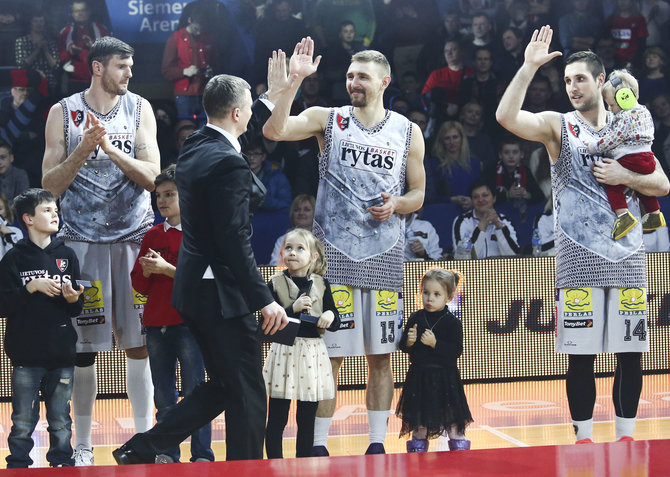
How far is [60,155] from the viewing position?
14.2 feet

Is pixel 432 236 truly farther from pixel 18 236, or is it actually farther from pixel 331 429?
pixel 18 236

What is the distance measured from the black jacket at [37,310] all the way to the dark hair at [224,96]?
47.0 inches

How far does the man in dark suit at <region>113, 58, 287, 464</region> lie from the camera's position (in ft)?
10.8

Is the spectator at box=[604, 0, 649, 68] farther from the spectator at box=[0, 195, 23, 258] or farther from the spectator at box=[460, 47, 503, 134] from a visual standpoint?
the spectator at box=[0, 195, 23, 258]

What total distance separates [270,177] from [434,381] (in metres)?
3.99

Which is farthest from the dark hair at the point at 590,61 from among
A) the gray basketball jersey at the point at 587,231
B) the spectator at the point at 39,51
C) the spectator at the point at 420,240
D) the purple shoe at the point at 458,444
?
the spectator at the point at 39,51

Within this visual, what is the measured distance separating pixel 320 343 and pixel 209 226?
40.5 inches

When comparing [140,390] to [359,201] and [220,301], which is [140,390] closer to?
[220,301]

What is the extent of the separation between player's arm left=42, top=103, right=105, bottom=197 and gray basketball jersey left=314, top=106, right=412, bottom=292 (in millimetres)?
1120

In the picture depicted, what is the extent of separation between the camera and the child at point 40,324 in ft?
13.2

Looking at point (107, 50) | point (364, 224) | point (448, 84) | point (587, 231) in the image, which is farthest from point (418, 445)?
point (448, 84)

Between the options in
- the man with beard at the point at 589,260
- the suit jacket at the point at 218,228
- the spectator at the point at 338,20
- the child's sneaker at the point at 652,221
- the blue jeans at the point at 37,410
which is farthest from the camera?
the spectator at the point at 338,20

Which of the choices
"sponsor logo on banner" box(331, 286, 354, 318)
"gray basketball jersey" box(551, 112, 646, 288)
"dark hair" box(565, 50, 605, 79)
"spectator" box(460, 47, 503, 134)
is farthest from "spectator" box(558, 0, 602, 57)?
"sponsor logo on banner" box(331, 286, 354, 318)

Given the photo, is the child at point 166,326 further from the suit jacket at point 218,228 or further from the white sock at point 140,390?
the suit jacket at point 218,228
